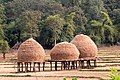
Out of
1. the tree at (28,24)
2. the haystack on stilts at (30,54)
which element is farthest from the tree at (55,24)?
the haystack on stilts at (30,54)

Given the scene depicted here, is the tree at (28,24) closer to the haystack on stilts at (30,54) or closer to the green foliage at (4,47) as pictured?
the green foliage at (4,47)

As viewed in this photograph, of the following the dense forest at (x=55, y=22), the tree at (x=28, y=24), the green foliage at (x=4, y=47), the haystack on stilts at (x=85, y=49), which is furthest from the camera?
the dense forest at (x=55, y=22)

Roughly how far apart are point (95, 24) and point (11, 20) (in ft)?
47.6

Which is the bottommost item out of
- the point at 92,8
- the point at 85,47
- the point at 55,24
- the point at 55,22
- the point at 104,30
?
the point at 85,47

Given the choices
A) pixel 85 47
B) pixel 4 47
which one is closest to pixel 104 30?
pixel 4 47

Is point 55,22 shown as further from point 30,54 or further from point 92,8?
point 30,54

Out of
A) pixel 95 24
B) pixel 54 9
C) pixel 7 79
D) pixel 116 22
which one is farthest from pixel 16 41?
pixel 7 79

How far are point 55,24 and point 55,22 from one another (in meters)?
0.38

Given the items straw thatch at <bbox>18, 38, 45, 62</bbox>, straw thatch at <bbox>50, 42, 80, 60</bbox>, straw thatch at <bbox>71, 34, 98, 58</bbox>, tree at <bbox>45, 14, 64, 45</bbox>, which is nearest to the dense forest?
tree at <bbox>45, 14, 64, 45</bbox>

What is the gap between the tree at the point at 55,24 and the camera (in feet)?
175

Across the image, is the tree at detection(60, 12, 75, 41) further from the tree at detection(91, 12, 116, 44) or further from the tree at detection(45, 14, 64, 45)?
the tree at detection(91, 12, 116, 44)

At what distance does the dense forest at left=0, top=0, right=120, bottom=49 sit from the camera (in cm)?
5422

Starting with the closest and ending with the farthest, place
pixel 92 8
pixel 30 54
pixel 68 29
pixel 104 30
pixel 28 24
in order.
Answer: pixel 30 54 < pixel 28 24 < pixel 68 29 < pixel 104 30 < pixel 92 8

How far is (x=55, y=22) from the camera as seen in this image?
177 ft
